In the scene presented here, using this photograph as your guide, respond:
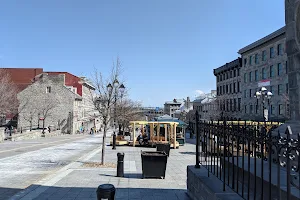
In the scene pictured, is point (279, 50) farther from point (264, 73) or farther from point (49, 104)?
point (49, 104)

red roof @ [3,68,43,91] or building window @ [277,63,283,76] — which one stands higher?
red roof @ [3,68,43,91]

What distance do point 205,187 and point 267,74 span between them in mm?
45297

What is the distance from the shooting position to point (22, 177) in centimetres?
1155

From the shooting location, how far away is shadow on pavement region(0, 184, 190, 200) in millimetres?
8125

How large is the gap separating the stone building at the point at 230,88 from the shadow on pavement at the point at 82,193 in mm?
48229

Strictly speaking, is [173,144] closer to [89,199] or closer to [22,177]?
[22,177]

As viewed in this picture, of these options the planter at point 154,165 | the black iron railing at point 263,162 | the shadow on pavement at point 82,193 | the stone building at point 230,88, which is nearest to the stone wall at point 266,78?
the stone building at point 230,88

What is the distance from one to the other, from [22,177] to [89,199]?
4911 millimetres

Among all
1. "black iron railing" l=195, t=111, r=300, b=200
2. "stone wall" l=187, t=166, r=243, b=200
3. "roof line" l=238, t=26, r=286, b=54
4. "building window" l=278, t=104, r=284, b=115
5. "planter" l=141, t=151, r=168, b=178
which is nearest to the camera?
"black iron railing" l=195, t=111, r=300, b=200

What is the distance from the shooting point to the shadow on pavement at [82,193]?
8.12 meters

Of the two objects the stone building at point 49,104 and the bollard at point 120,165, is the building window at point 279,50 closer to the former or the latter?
the stone building at point 49,104

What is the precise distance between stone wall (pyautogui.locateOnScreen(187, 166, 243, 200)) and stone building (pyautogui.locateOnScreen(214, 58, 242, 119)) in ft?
162

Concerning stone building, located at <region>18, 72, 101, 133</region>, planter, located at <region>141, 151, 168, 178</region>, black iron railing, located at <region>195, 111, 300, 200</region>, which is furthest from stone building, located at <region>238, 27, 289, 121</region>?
black iron railing, located at <region>195, 111, 300, 200</region>

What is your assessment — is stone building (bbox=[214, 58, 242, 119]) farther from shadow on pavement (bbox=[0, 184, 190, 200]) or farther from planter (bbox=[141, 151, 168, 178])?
shadow on pavement (bbox=[0, 184, 190, 200])
